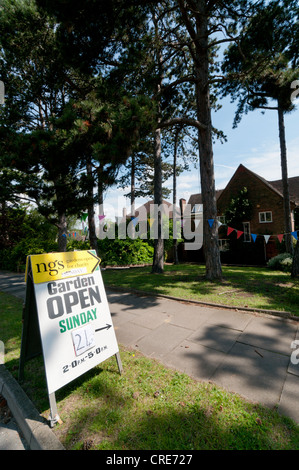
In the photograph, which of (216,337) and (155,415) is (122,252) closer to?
(216,337)

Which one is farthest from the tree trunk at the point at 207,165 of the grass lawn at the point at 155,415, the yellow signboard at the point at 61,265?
the yellow signboard at the point at 61,265

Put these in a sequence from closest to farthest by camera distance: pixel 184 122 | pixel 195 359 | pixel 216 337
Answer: pixel 195 359, pixel 216 337, pixel 184 122

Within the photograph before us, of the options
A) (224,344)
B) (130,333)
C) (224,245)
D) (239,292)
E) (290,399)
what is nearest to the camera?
(290,399)

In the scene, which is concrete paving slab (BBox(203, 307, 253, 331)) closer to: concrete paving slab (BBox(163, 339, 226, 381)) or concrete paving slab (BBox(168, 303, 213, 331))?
concrete paving slab (BBox(168, 303, 213, 331))

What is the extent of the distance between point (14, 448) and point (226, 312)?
4295 mm

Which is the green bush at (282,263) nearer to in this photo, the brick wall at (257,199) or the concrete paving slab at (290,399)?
the brick wall at (257,199)

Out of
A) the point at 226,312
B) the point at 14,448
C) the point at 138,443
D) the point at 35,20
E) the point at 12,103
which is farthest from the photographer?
the point at 12,103

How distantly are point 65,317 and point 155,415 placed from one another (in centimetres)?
147

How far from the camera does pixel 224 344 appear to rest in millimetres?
3510

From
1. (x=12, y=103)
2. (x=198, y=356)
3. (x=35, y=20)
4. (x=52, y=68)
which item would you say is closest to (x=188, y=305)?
(x=198, y=356)

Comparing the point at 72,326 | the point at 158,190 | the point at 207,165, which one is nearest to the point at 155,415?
the point at 72,326

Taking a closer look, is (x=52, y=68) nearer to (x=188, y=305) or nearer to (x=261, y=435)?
(x=188, y=305)

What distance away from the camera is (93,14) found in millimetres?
5605

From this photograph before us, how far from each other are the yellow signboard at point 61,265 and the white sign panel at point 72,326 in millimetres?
59
